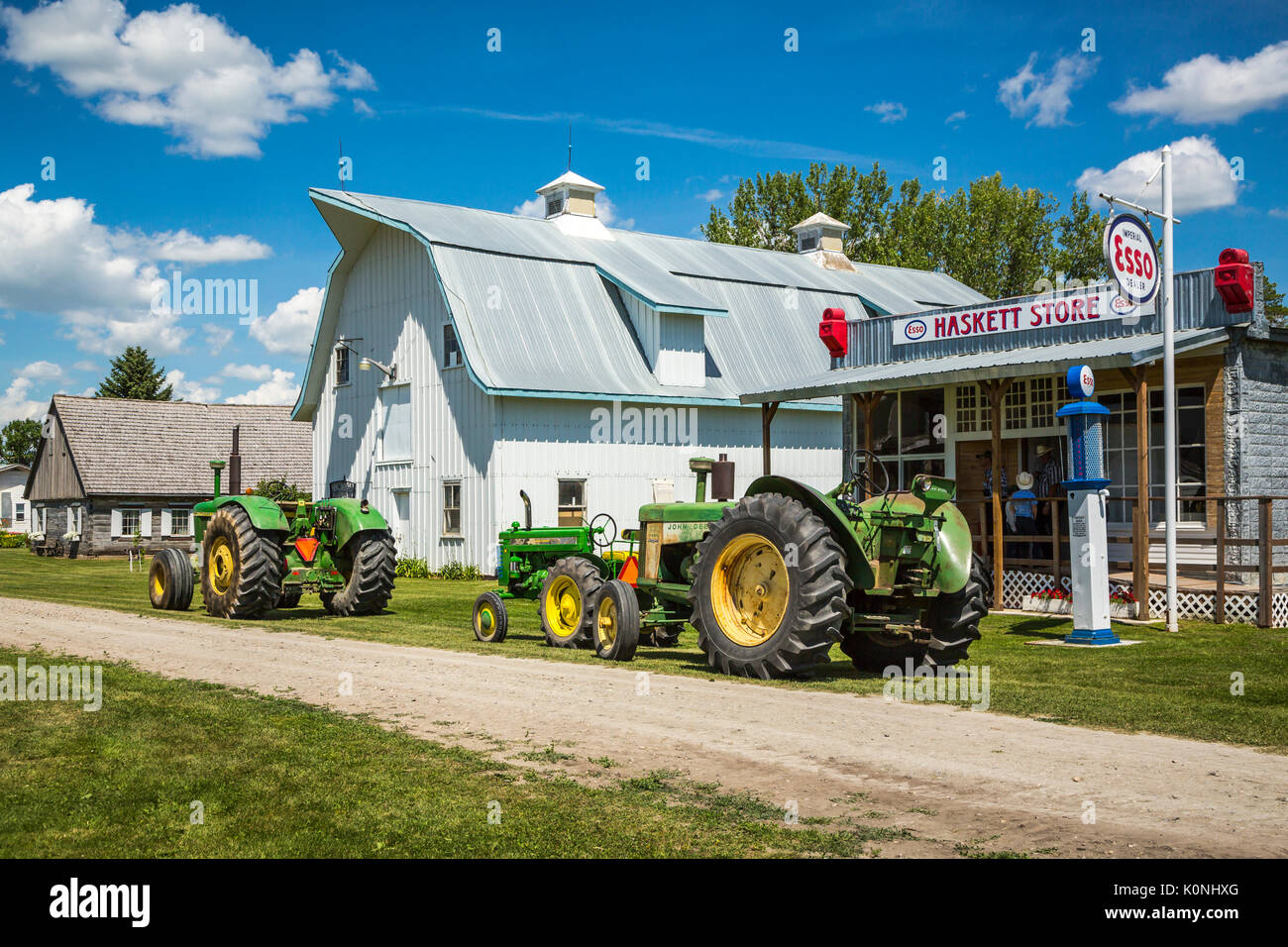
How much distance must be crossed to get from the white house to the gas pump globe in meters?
64.6

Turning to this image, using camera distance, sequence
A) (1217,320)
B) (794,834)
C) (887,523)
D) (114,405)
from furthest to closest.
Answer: (114,405) < (1217,320) < (887,523) < (794,834)

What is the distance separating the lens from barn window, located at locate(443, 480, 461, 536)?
91.7 feet

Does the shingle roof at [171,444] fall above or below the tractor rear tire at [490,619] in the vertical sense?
above

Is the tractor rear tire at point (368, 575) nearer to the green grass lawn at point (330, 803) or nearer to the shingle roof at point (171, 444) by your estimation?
the green grass lawn at point (330, 803)

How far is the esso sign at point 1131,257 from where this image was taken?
49.9ft

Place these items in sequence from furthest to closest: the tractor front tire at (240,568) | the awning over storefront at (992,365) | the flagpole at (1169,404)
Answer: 1. the tractor front tire at (240,568)
2. the awning over storefront at (992,365)
3. the flagpole at (1169,404)

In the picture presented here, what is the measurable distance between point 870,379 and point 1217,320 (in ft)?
17.4

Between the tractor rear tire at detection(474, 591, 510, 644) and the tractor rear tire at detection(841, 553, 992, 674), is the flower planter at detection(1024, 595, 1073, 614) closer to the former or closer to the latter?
the tractor rear tire at detection(841, 553, 992, 674)

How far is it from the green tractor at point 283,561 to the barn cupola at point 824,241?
25.2 meters

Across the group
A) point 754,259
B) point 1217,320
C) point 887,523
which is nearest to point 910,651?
point 887,523

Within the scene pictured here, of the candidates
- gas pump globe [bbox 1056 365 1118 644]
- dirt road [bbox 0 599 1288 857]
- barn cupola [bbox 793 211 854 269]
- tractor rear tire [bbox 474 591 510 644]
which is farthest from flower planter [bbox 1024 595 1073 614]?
barn cupola [bbox 793 211 854 269]

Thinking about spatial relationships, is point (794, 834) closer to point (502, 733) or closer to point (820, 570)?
point (502, 733)

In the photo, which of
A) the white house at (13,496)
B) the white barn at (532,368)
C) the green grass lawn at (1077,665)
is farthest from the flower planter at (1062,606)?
the white house at (13,496)

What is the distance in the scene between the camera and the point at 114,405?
5009cm
